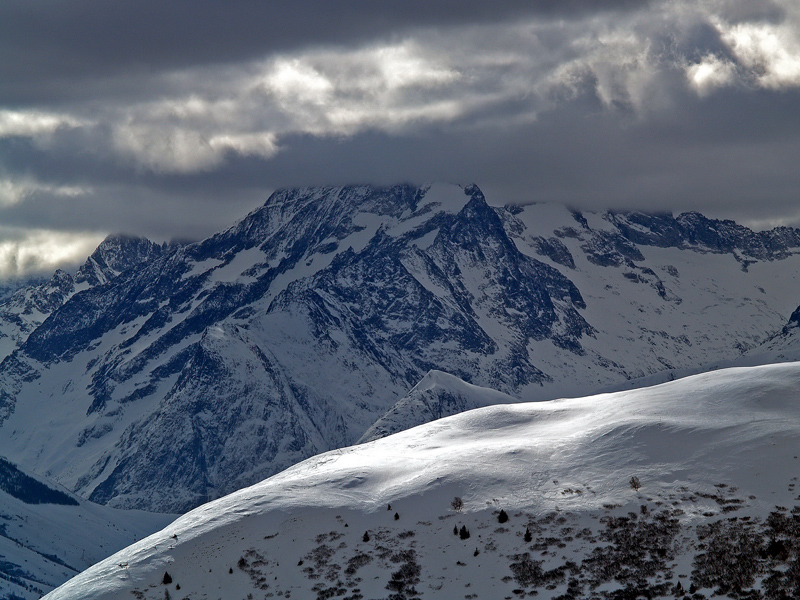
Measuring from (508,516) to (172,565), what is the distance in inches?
1056

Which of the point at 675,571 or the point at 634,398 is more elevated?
the point at 634,398

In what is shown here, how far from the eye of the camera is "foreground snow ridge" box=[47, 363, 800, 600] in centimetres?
7038

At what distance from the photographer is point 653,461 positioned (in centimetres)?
8912

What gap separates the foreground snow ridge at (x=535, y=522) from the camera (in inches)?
2771

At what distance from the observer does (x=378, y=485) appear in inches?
3814

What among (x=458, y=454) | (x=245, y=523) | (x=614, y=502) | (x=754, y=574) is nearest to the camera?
(x=754, y=574)

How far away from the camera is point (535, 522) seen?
79875mm

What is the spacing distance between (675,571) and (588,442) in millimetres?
30793

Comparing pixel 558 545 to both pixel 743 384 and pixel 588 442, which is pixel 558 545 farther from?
pixel 743 384

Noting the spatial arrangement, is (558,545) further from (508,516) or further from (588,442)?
(588,442)

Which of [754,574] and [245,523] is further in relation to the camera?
[245,523]

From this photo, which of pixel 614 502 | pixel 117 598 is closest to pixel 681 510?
pixel 614 502

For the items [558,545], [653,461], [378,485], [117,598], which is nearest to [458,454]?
[378,485]

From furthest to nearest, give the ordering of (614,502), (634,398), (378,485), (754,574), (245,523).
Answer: (634,398) < (378,485) < (245,523) < (614,502) < (754,574)
